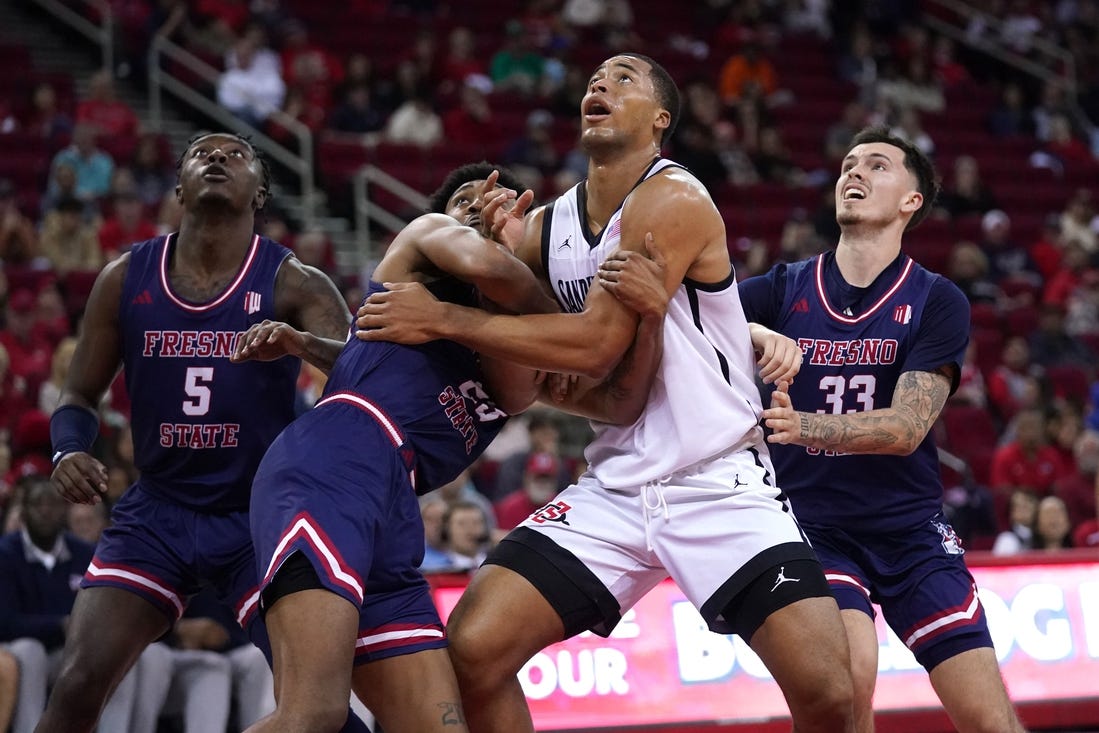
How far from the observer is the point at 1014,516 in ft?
34.4

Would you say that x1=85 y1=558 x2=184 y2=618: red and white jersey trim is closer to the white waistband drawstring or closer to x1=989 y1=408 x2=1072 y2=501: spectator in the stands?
the white waistband drawstring

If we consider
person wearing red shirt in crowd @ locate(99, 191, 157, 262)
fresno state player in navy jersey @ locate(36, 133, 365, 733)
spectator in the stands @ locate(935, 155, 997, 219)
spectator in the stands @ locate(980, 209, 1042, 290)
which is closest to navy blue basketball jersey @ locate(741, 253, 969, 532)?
fresno state player in navy jersey @ locate(36, 133, 365, 733)

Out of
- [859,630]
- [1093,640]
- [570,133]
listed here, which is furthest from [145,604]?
[570,133]

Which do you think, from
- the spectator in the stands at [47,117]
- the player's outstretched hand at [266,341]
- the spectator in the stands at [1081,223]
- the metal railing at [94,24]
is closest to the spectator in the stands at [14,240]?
the spectator in the stands at [47,117]

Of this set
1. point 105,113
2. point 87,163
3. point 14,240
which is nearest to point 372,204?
point 105,113

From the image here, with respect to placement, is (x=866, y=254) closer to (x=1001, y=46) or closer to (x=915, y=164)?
(x=915, y=164)

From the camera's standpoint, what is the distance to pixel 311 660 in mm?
4020

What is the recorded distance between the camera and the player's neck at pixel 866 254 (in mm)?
5562

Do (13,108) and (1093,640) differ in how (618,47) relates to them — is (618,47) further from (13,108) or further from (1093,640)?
(1093,640)

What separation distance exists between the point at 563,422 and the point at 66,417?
7140mm

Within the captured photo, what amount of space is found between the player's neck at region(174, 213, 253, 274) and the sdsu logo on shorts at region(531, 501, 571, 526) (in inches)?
57.5

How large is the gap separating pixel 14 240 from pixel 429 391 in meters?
7.87

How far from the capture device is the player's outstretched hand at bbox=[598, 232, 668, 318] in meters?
4.46

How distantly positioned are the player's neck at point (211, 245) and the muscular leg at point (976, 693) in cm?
285
